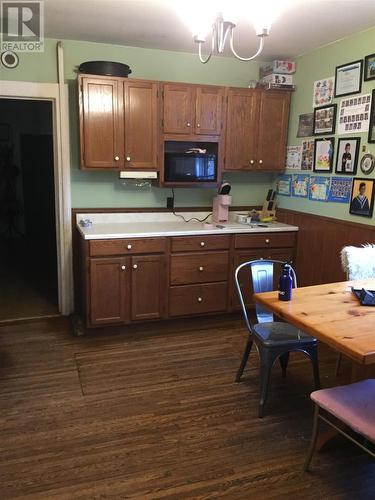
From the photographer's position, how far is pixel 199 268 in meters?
3.74

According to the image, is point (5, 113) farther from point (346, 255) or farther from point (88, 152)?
point (346, 255)

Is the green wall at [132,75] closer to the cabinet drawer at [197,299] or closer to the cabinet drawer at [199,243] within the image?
the cabinet drawer at [199,243]

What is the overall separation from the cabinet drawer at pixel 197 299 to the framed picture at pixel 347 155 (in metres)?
1.43

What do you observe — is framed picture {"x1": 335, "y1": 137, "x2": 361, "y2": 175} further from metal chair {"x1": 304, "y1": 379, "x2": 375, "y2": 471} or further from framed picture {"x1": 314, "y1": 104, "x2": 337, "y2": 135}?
metal chair {"x1": 304, "y1": 379, "x2": 375, "y2": 471}

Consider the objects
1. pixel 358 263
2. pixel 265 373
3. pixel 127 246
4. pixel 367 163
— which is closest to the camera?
pixel 265 373

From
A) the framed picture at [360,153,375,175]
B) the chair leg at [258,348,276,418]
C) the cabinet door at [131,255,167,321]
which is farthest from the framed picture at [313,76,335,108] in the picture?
the chair leg at [258,348,276,418]

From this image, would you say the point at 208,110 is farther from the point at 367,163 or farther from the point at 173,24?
the point at 367,163

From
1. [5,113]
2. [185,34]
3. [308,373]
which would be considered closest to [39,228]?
[5,113]

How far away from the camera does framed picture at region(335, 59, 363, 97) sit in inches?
128

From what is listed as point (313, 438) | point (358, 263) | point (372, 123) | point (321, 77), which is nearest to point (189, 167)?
point (321, 77)

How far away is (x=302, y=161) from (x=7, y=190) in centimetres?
504

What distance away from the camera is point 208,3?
2.25 m

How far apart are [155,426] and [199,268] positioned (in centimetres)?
163

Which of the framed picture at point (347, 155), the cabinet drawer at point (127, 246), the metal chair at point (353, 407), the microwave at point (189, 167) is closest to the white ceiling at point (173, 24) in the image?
the framed picture at point (347, 155)
